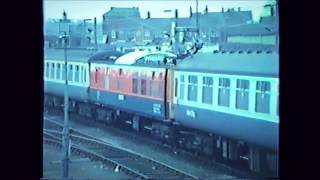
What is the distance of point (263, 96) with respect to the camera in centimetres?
395

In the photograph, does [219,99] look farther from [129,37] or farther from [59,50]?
[59,50]

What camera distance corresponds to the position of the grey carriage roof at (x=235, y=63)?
4.00 meters

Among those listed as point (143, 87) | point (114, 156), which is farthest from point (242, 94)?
point (143, 87)

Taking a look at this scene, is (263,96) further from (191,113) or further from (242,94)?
(191,113)

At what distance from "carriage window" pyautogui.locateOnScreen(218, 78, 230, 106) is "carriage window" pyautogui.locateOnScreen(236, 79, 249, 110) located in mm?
134

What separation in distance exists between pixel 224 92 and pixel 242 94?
254mm

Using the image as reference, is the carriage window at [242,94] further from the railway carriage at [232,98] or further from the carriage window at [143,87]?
the carriage window at [143,87]

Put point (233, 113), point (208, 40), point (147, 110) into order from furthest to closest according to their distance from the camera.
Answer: point (147, 110) → point (208, 40) → point (233, 113)

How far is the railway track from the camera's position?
4298mm

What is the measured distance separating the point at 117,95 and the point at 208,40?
1681 millimetres

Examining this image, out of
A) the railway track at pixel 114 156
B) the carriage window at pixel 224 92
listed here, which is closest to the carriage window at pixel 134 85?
the railway track at pixel 114 156

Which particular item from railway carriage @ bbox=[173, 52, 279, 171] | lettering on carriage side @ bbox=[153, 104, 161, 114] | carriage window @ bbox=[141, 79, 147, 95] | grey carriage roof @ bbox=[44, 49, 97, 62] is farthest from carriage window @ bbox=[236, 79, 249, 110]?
grey carriage roof @ bbox=[44, 49, 97, 62]
